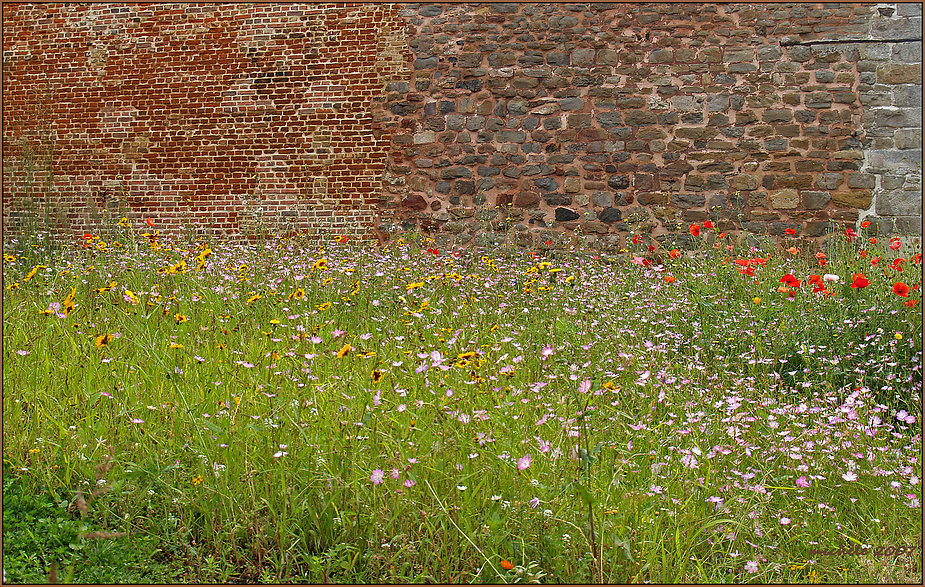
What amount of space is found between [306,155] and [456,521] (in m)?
6.64

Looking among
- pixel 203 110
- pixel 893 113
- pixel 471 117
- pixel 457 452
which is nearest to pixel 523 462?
pixel 457 452

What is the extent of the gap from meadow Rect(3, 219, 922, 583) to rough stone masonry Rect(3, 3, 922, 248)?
3.67 metres

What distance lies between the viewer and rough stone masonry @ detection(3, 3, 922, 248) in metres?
7.45

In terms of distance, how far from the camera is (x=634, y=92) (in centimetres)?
771

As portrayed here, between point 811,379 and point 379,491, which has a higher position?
point 379,491

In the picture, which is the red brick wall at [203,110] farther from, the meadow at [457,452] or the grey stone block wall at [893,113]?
the grey stone block wall at [893,113]

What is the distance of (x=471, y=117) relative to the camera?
26.1 feet

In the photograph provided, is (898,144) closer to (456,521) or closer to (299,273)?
(299,273)

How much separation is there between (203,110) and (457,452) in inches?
282

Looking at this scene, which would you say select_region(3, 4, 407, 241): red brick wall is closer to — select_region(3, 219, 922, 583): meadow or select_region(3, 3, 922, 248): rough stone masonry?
select_region(3, 3, 922, 248): rough stone masonry

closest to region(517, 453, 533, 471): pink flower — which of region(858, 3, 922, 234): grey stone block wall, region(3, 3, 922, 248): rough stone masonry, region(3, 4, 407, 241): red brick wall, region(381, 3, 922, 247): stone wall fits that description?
region(3, 3, 922, 248): rough stone masonry

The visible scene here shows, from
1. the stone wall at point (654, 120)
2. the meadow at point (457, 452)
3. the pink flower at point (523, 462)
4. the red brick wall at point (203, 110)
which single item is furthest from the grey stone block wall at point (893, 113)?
the pink flower at point (523, 462)

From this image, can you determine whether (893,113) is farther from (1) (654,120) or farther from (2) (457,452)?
(2) (457,452)

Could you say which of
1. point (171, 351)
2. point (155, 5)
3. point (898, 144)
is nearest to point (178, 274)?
point (171, 351)
